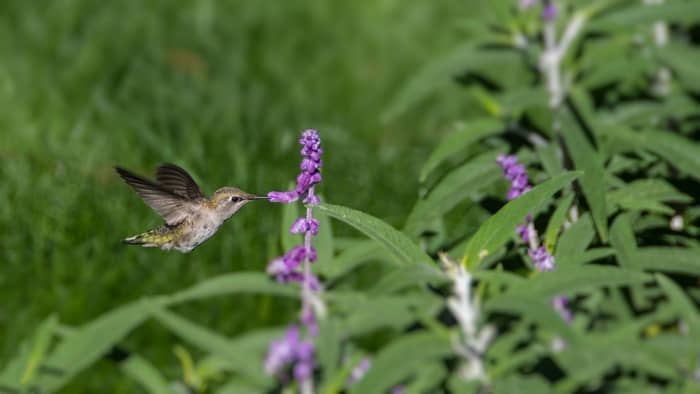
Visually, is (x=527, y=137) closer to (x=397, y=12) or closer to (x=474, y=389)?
(x=474, y=389)

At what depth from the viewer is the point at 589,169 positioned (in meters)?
3.48

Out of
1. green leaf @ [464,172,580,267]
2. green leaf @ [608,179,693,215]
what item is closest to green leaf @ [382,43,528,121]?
green leaf @ [608,179,693,215]

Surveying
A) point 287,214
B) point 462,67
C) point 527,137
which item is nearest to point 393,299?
point 287,214

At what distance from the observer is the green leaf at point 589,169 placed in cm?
314

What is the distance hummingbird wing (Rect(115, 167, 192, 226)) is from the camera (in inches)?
98.7

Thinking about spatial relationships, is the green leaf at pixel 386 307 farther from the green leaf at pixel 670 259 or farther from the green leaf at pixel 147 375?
the green leaf at pixel 147 375

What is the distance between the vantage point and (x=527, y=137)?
4332 millimetres

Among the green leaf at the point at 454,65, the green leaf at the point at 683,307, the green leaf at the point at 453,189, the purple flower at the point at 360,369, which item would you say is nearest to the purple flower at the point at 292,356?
the purple flower at the point at 360,369

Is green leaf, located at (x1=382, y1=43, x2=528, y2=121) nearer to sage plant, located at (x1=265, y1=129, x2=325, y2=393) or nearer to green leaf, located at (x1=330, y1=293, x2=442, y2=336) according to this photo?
sage plant, located at (x1=265, y1=129, x2=325, y2=393)

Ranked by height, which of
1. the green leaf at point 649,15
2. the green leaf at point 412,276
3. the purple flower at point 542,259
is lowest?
the green leaf at point 412,276

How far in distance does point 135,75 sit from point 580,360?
18.2 feet

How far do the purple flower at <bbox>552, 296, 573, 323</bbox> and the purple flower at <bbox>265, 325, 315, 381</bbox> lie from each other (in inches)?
29.3

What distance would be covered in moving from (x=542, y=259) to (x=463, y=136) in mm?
1405

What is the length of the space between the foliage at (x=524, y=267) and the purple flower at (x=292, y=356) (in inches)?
2.0
